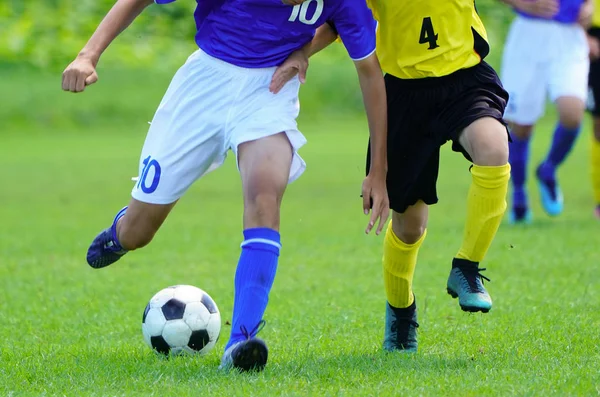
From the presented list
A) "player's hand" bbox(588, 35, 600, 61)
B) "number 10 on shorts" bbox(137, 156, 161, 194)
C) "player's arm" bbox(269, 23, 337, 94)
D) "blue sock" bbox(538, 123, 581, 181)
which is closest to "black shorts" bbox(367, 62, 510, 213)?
"player's arm" bbox(269, 23, 337, 94)

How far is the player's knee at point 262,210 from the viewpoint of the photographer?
444cm

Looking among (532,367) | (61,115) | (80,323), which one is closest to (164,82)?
(61,115)

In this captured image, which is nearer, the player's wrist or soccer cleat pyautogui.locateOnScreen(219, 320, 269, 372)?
soccer cleat pyautogui.locateOnScreen(219, 320, 269, 372)

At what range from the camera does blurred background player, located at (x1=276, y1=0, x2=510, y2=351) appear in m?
4.57

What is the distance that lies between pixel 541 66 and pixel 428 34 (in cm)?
500

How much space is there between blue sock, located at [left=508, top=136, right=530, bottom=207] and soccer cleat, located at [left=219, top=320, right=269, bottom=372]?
565 cm

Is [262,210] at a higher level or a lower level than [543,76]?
higher

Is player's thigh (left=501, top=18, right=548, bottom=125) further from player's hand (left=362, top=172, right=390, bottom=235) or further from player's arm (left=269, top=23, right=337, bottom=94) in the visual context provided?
player's hand (left=362, top=172, right=390, bottom=235)

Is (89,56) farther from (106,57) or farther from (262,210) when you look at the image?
(106,57)

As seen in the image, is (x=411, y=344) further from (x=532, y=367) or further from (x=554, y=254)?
(x=554, y=254)

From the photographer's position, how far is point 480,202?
15.0 feet

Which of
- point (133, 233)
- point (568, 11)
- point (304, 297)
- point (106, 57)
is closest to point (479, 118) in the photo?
point (133, 233)

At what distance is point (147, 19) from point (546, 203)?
54.0 ft

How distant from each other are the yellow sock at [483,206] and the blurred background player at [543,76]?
489 centimetres
